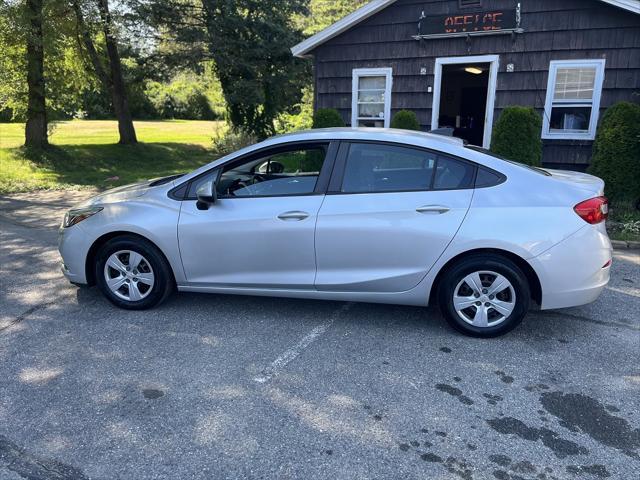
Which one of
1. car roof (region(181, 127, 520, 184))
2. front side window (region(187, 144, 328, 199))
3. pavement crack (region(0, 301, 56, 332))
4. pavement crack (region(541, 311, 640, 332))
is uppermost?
car roof (region(181, 127, 520, 184))

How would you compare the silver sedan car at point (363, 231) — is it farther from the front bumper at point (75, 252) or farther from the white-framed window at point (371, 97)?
the white-framed window at point (371, 97)

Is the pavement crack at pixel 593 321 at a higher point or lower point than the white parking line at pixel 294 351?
higher

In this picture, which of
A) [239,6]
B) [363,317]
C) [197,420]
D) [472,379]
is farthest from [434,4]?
[239,6]

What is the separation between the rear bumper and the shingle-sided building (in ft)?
21.5

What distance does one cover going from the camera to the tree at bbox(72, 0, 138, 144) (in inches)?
619

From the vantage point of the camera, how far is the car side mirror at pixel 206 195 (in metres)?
4.30

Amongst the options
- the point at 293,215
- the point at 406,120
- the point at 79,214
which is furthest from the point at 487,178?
the point at 406,120

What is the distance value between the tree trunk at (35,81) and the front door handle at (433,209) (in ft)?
40.8

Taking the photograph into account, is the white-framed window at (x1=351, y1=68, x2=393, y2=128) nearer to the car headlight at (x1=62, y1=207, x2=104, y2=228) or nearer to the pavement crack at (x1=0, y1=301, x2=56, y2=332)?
the car headlight at (x1=62, y1=207, x2=104, y2=228)

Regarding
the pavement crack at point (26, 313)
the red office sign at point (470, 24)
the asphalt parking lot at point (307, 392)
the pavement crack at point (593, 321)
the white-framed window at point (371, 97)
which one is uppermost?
the red office sign at point (470, 24)

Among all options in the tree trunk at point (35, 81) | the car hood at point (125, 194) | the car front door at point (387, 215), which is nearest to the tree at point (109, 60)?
the tree trunk at point (35, 81)

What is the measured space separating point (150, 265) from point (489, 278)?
2.80 m

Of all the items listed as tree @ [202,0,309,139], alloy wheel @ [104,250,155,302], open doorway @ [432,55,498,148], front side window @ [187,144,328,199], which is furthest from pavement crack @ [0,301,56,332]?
tree @ [202,0,309,139]

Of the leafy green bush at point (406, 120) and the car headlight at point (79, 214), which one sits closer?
the car headlight at point (79, 214)
